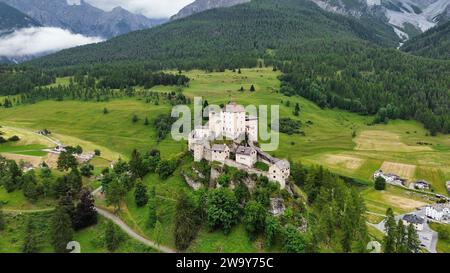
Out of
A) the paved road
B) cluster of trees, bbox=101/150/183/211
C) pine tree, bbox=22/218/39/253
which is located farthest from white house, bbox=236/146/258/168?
pine tree, bbox=22/218/39/253

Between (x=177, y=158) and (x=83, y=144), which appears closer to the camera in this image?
(x=177, y=158)

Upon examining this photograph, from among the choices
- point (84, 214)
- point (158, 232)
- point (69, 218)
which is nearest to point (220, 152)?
point (158, 232)

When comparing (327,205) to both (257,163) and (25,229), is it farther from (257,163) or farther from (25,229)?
(25,229)

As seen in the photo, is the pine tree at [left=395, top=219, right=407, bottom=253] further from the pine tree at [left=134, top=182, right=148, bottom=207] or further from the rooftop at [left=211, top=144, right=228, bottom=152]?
the pine tree at [left=134, top=182, right=148, bottom=207]

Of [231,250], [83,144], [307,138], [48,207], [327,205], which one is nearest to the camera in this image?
[231,250]

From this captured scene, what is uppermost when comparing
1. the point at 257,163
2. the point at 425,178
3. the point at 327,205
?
the point at 257,163

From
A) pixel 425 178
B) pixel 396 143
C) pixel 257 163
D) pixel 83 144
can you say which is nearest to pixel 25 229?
pixel 257 163

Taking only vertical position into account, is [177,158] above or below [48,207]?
above
